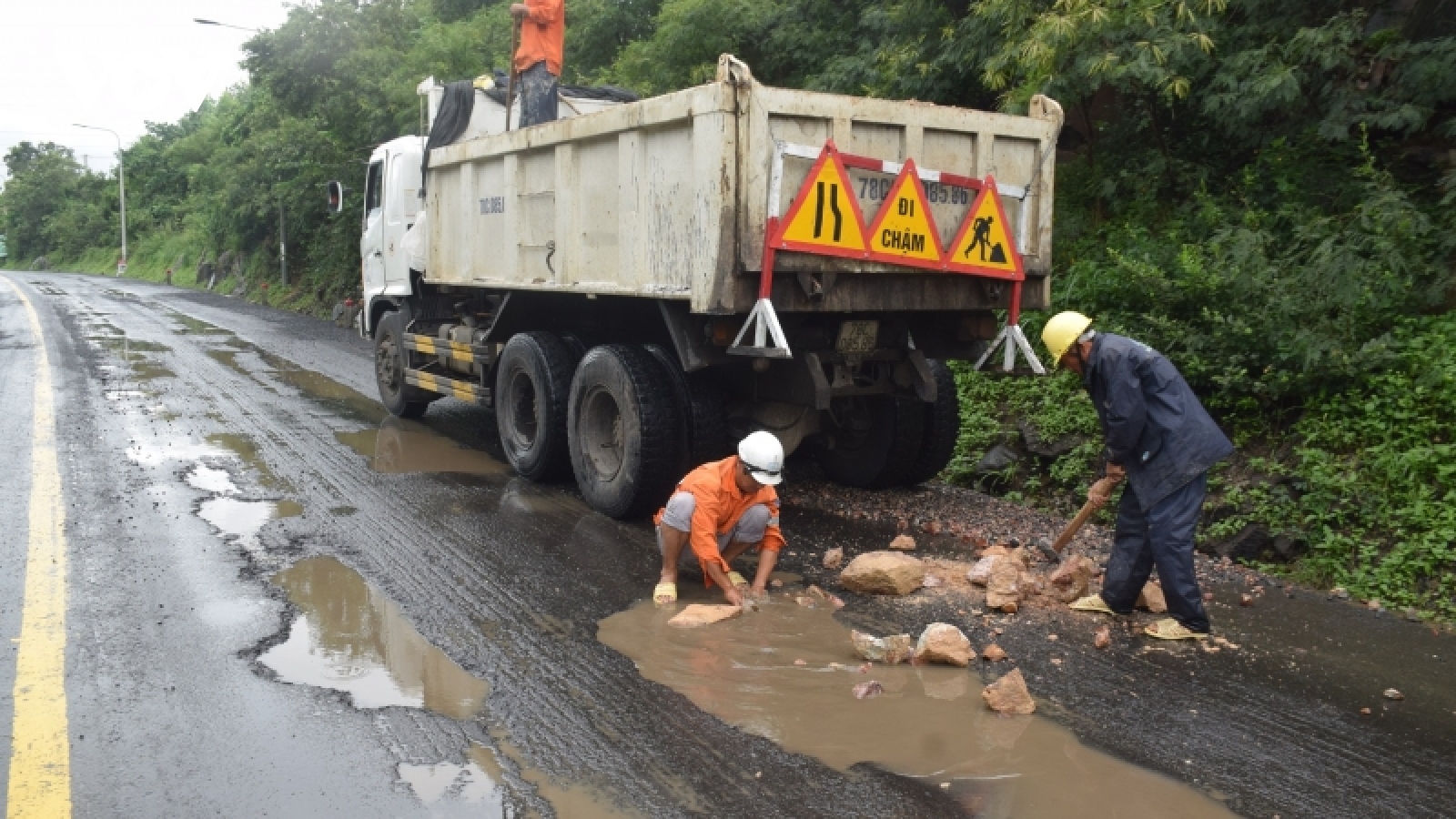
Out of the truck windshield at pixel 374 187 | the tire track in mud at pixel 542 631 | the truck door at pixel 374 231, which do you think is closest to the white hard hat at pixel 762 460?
the tire track in mud at pixel 542 631

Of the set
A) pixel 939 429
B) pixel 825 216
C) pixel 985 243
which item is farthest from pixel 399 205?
pixel 985 243

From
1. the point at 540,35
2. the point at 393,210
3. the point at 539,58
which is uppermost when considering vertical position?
the point at 540,35

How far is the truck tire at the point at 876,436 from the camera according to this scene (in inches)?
306

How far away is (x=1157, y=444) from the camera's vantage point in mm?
5230

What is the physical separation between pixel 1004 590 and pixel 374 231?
8.23 m

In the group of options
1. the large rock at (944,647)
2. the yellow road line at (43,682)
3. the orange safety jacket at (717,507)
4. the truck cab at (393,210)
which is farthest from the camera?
the truck cab at (393,210)

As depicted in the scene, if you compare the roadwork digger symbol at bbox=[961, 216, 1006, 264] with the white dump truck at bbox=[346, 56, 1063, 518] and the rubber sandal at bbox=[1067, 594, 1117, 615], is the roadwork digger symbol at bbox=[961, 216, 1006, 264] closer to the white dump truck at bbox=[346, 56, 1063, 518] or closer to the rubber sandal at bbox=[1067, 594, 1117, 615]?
the white dump truck at bbox=[346, 56, 1063, 518]

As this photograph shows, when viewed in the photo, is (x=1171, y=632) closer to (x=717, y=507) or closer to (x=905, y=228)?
(x=717, y=507)

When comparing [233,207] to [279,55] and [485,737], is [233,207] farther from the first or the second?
[485,737]

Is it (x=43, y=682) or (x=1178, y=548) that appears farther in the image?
(x=1178, y=548)

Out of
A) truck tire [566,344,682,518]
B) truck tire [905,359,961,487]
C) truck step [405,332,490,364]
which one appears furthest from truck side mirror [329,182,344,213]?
truck tire [905,359,961,487]

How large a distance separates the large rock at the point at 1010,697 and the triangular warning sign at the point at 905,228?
274cm

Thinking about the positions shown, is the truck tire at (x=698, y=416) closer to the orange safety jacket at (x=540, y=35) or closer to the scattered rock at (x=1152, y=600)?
the scattered rock at (x=1152, y=600)

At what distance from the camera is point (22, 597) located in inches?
212
